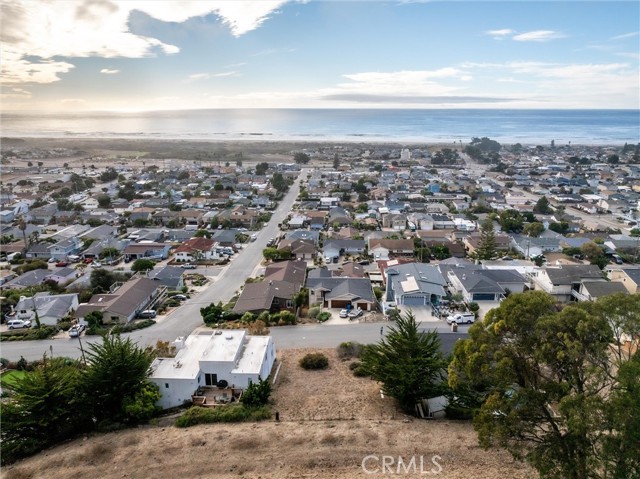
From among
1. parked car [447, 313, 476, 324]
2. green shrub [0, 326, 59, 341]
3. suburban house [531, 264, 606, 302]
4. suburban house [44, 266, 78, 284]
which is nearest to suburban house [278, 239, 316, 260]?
parked car [447, 313, 476, 324]

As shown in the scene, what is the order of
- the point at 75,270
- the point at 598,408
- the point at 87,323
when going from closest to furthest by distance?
the point at 598,408 < the point at 87,323 < the point at 75,270

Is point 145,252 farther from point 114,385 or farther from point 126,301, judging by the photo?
point 114,385

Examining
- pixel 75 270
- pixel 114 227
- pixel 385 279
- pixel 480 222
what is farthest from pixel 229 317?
pixel 480 222

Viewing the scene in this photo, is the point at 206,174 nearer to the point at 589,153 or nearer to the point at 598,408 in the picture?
the point at 598,408

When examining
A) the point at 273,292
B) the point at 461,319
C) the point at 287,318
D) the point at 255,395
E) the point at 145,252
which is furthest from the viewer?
the point at 145,252

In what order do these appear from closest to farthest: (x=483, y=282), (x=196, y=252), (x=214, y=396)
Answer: (x=214, y=396) < (x=483, y=282) < (x=196, y=252)

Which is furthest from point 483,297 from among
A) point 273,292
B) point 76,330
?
point 76,330

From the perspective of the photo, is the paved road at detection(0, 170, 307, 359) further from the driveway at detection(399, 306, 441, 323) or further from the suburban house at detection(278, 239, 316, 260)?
the driveway at detection(399, 306, 441, 323)
